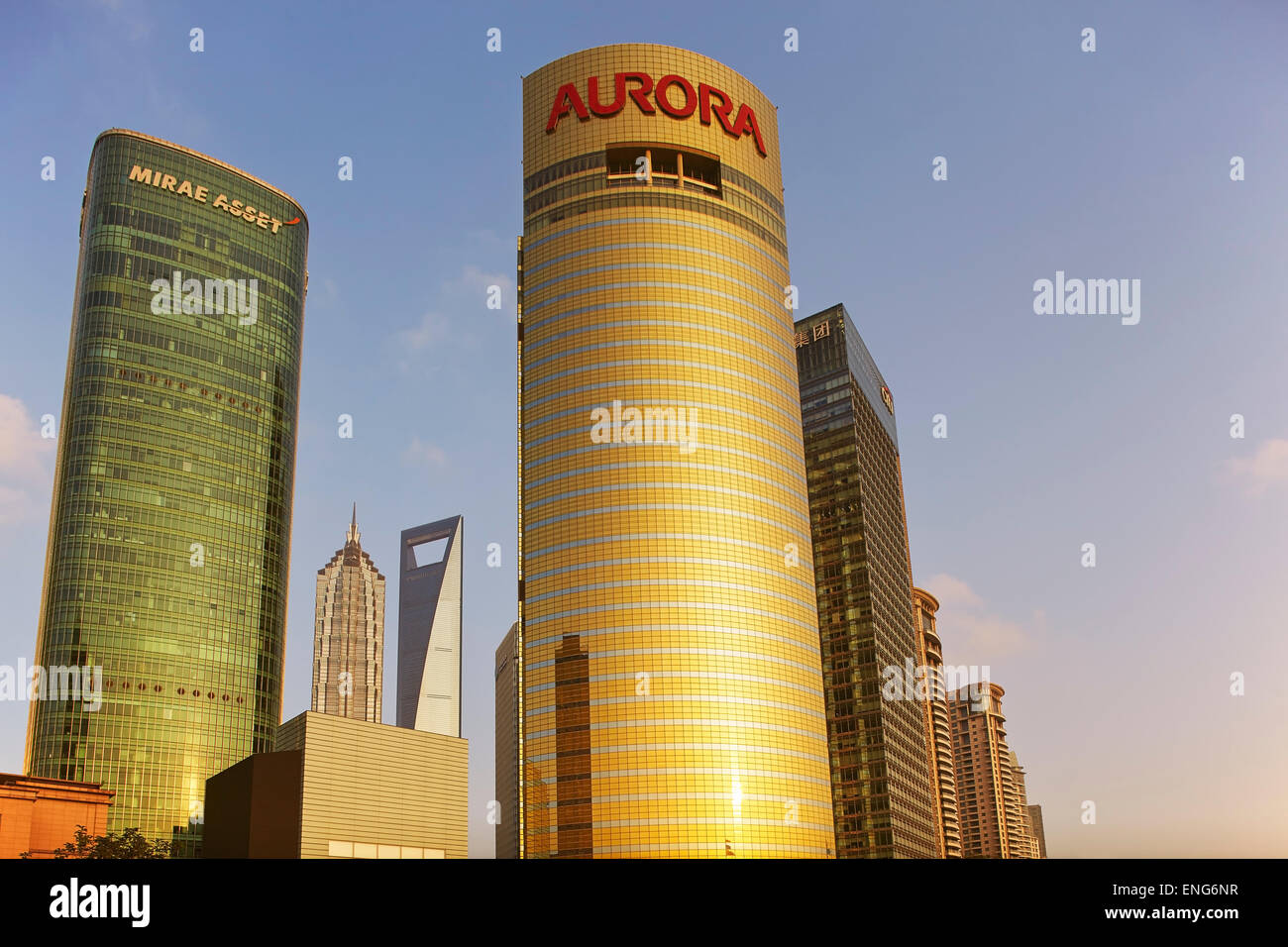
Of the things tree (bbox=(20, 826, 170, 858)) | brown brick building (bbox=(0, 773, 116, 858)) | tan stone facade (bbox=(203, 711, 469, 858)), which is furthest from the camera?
brown brick building (bbox=(0, 773, 116, 858))

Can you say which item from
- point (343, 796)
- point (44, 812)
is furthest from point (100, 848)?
point (343, 796)

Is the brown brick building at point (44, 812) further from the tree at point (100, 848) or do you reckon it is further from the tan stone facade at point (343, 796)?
the tan stone facade at point (343, 796)

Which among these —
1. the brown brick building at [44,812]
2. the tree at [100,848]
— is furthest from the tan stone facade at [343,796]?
the brown brick building at [44,812]

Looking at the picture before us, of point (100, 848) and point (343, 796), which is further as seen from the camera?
point (100, 848)

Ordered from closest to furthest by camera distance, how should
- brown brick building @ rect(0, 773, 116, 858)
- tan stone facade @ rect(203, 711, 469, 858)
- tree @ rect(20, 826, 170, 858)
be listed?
tan stone facade @ rect(203, 711, 469, 858) → tree @ rect(20, 826, 170, 858) → brown brick building @ rect(0, 773, 116, 858)

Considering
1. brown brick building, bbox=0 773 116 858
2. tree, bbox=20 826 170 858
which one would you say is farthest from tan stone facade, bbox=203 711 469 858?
brown brick building, bbox=0 773 116 858

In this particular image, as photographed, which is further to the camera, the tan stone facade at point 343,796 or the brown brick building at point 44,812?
the brown brick building at point 44,812

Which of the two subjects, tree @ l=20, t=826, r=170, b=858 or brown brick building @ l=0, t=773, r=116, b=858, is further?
brown brick building @ l=0, t=773, r=116, b=858

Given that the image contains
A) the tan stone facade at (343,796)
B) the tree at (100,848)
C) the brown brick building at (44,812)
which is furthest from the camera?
the brown brick building at (44,812)

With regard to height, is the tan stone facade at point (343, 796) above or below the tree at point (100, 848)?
above

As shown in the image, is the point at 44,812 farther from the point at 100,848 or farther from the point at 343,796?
the point at 343,796

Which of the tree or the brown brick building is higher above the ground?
the brown brick building

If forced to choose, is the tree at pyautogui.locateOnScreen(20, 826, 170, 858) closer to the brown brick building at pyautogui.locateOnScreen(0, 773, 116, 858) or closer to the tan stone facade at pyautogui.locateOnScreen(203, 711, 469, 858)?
the brown brick building at pyautogui.locateOnScreen(0, 773, 116, 858)
